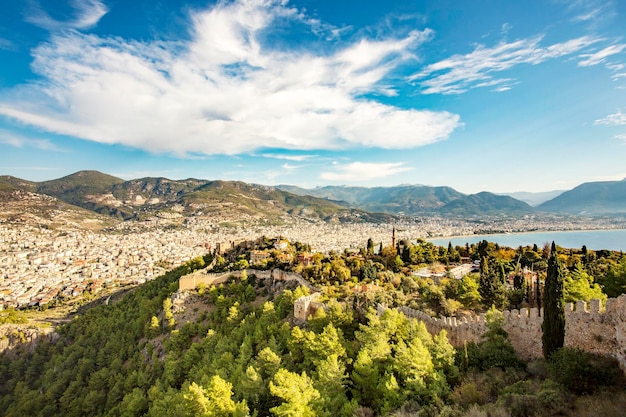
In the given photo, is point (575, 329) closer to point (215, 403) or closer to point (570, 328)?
point (570, 328)

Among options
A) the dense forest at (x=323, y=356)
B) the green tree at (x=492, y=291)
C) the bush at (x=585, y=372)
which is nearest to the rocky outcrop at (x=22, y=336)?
the dense forest at (x=323, y=356)

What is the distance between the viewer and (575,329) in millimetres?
11727

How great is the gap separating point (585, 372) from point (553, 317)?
2128 mm

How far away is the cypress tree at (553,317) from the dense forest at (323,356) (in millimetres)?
580

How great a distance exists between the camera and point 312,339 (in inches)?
709

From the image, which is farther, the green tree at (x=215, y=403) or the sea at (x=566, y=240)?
the sea at (x=566, y=240)

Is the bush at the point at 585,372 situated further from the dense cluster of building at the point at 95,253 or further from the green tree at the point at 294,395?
the dense cluster of building at the point at 95,253

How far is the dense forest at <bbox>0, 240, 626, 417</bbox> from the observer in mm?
11320

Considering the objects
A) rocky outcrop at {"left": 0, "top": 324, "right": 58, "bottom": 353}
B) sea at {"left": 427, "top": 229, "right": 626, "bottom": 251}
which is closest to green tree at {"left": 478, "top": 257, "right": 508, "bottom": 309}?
rocky outcrop at {"left": 0, "top": 324, "right": 58, "bottom": 353}

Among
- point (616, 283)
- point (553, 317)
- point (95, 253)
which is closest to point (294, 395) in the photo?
point (553, 317)

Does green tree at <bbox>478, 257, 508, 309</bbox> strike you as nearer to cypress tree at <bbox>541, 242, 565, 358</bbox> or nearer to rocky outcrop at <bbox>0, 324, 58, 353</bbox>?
cypress tree at <bbox>541, 242, 565, 358</bbox>

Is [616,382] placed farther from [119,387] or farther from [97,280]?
[97,280]

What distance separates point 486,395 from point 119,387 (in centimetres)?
2949

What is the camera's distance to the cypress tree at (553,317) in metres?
11.8
